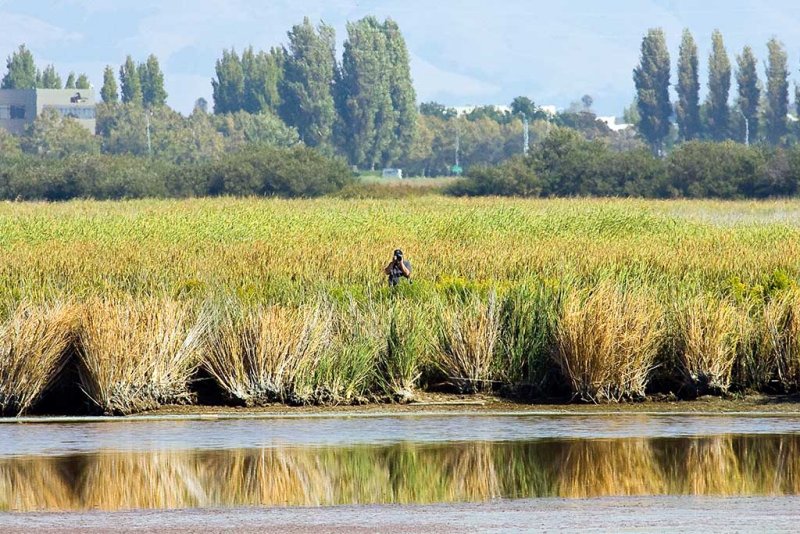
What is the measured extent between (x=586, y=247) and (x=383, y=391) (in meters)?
19.1

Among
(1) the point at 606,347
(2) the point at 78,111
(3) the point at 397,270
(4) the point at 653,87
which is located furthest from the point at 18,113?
(1) the point at 606,347

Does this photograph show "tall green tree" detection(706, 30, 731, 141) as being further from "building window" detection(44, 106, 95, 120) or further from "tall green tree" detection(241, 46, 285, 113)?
"building window" detection(44, 106, 95, 120)

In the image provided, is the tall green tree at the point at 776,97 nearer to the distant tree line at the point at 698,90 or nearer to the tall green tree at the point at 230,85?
the distant tree line at the point at 698,90

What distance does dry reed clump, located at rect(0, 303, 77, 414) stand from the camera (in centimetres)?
1633

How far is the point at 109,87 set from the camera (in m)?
166

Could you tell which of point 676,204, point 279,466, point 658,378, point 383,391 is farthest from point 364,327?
point 676,204

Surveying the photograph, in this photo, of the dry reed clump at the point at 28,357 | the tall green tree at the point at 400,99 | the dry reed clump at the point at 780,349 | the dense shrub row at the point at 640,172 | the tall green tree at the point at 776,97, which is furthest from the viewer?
the tall green tree at the point at 400,99

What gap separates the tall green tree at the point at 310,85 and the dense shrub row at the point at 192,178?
41.2 meters

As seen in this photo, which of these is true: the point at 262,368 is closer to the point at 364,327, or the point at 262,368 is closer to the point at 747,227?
the point at 364,327

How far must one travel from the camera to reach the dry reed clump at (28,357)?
53.6 feet

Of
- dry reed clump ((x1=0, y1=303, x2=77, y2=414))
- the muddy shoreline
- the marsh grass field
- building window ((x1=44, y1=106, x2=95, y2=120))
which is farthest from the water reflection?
building window ((x1=44, y1=106, x2=95, y2=120))

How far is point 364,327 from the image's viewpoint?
1741cm

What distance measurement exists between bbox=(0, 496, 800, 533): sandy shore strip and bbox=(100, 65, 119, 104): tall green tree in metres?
159

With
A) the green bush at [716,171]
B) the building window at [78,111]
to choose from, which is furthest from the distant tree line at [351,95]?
the green bush at [716,171]
